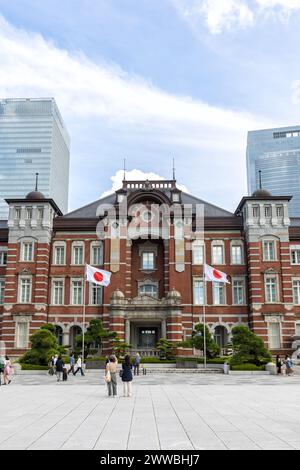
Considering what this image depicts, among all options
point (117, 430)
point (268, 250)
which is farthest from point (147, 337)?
point (117, 430)

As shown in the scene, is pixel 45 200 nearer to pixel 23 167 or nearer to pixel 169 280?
pixel 169 280

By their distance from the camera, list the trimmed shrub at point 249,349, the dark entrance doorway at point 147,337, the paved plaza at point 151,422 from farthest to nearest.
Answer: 1. the dark entrance doorway at point 147,337
2. the trimmed shrub at point 249,349
3. the paved plaza at point 151,422

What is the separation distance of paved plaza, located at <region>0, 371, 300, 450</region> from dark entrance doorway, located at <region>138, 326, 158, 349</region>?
1091 inches

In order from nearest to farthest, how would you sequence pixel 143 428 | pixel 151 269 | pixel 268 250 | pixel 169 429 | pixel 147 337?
1. pixel 169 429
2. pixel 143 428
3. pixel 268 250
4. pixel 151 269
5. pixel 147 337

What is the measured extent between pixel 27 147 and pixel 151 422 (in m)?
121

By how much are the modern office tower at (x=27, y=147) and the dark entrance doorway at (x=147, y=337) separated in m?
82.5

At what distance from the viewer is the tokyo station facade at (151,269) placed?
41531 mm

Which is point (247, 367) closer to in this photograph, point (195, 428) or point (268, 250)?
point (268, 250)

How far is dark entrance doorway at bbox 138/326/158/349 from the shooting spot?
44.9 m

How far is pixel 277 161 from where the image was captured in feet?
468

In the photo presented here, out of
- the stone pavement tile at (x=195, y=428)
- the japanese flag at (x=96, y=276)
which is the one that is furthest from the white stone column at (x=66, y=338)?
the stone pavement tile at (x=195, y=428)

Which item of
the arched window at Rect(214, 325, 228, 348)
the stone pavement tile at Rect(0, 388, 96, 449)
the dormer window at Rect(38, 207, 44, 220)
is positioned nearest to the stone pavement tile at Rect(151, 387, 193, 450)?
the stone pavement tile at Rect(0, 388, 96, 449)

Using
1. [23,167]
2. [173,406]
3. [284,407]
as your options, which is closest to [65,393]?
[173,406]

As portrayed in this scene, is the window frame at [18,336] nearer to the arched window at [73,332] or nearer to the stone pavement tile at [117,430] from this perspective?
the arched window at [73,332]
